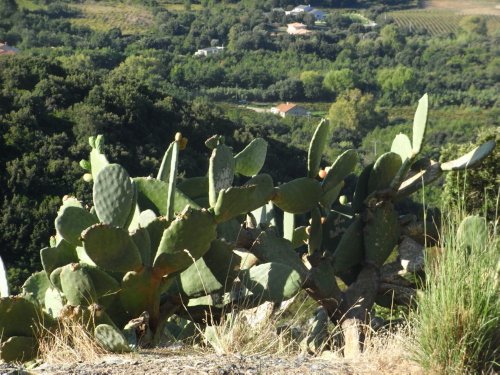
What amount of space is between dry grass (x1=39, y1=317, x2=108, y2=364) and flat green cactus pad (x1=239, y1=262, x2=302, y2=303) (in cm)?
72

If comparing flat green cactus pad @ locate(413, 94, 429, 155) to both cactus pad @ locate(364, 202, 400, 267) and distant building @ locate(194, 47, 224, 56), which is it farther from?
distant building @ locate(194, 47, 224, 56)

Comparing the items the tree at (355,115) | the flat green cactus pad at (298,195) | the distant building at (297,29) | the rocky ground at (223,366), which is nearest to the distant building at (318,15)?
the distant building at (297,29)

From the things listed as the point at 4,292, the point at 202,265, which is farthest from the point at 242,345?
the point at 4,292

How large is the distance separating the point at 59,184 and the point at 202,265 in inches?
417

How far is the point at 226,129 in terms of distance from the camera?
20859 millimetres

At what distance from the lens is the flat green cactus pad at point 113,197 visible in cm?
354

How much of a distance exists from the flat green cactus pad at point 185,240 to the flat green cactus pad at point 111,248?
104 millimetres

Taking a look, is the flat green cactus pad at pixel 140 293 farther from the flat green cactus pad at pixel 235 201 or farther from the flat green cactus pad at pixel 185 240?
the flat green cactus pad at pixel 235 201

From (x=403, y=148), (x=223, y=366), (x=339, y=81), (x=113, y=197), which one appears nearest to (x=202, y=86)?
(x=339, y=81)

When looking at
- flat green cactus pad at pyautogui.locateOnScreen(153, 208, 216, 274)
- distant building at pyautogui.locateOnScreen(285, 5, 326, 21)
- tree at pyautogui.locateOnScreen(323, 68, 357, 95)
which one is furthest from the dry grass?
distant building at pyautogui.locateOnScreen(285, 5, 326, 21)

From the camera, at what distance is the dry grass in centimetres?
315

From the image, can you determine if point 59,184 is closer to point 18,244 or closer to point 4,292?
point 18,244

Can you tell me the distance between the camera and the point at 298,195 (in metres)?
4.23

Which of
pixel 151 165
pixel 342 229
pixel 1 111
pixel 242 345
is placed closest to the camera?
pixel 242 345
